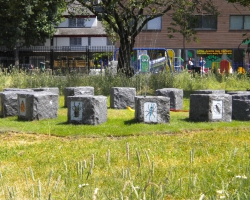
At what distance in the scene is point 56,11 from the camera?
47.4m

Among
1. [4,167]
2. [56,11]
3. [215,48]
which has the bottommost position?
[4,167]

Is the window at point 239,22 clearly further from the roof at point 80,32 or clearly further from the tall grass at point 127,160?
the tall grass at point 127,160

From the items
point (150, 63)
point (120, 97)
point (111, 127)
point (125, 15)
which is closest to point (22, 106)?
point (111, 127)

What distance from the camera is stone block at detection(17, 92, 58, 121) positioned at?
430 inches

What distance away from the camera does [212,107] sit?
10.6m

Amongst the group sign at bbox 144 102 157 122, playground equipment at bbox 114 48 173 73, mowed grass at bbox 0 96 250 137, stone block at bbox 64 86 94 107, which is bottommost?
mowed grass at bbox 0 96 250 137

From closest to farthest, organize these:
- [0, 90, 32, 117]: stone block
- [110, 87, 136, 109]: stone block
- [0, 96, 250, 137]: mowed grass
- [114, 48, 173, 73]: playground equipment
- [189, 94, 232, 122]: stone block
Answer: [0, 96, 250, 137]: mowed grass → [189, 94, 232, 122]: stone block → [0, 90, 32, 117]: stone block → [110, 87, 136, 109]: stone block → [114, 48, 173, 73]: playground equipment

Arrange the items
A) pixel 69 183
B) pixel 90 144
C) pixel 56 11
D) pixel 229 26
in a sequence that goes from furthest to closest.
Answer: pixel 56 11
pixel 229 26
pixel 90 144
pixel 69 183

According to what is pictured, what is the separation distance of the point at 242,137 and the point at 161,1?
13.6m

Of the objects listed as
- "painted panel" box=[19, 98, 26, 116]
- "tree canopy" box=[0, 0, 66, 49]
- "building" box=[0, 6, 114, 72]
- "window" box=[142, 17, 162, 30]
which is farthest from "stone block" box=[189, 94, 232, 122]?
"building" box=[0, 6, 114, 72]

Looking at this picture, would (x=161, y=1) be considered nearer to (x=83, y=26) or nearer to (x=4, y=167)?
(x=4, y=167)

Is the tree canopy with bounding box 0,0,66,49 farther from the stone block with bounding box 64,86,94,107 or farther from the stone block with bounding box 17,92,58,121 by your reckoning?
the stone block with bounding box 17,92,58,121

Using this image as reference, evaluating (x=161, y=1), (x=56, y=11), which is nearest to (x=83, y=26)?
(x=56, y=11)

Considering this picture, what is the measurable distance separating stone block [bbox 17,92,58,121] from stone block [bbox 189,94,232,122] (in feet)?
9.66
